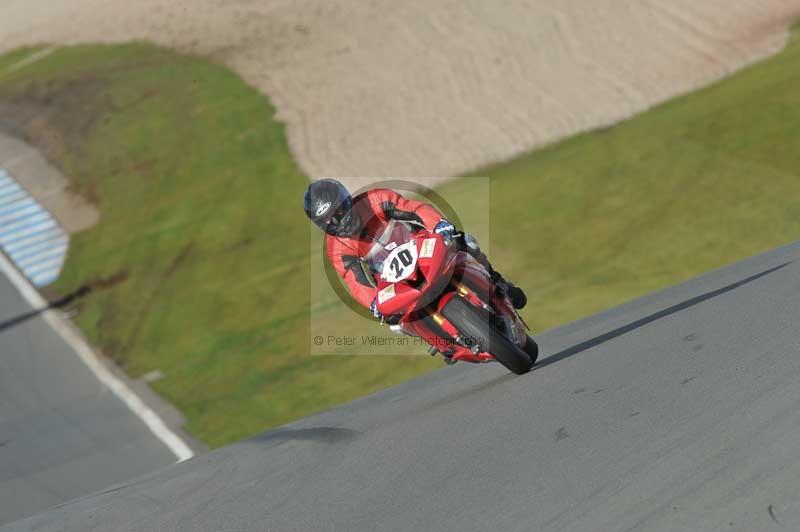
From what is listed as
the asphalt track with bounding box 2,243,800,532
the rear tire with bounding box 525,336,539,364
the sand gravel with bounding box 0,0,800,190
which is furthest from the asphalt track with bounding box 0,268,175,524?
the sand gravel with bounding box 0,0,800,190

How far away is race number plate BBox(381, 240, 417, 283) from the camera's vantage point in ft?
24.6

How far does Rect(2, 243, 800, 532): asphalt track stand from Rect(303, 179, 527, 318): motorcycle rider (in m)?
1.14

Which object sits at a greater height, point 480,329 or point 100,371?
point 480,329

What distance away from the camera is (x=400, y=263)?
757cm

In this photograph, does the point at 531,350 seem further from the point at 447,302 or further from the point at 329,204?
the point at 329,204

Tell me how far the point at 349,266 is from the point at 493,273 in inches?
49.9

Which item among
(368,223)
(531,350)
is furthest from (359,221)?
(531,350)

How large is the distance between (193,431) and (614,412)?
31.2 ft

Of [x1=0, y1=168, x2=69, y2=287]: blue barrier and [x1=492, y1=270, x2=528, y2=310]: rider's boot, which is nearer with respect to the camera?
[x1=492, y1=270, x2=528, y2=310]: rider's boot

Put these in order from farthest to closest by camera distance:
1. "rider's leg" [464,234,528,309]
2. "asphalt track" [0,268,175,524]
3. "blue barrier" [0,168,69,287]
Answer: "blue barrier" [0,168,69,287] < "asphalt track" [0,268,175,524] < "rider's leg" [464,234,528,309]

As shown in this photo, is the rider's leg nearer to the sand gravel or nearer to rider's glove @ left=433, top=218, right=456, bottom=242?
rider's glove @ left=433, top=218, right=456, bottom=242

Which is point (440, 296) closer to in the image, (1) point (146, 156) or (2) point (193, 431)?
(2) point (193, 431)

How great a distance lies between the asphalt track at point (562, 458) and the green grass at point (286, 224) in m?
7.32

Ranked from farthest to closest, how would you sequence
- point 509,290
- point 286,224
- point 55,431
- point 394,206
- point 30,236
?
point 30,236 → point 286,224 → point 55,431 → point 509,290 → point 394,206
